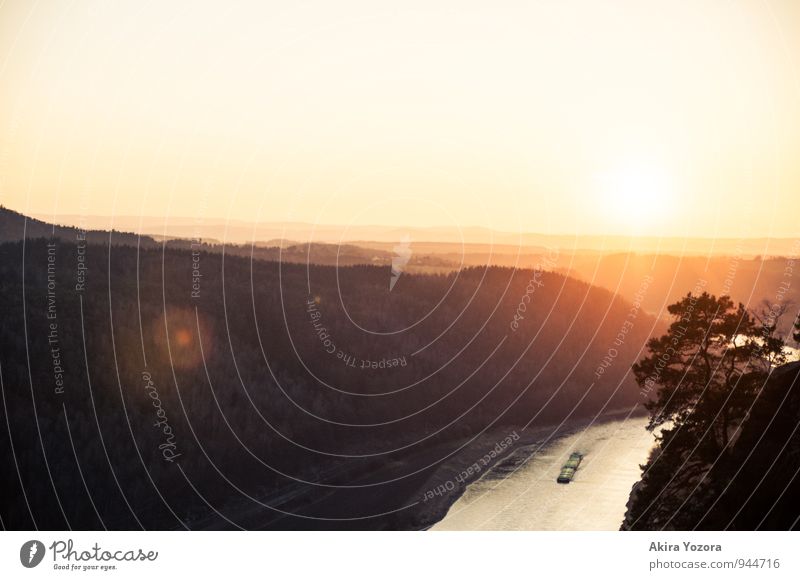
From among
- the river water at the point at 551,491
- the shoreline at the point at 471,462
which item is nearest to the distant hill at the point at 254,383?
the shoreline at the point at 471,462

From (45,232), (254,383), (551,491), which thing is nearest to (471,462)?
(551,491)

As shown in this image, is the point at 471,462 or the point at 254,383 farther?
the point at 471,462

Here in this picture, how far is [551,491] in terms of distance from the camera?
137ft

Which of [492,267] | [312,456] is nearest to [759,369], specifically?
[312,456]

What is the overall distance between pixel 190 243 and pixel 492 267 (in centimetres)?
2229

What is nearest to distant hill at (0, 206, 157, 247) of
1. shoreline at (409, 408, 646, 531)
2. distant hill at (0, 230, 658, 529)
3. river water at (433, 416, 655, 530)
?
distant hill at (0, 230, 658, 529)

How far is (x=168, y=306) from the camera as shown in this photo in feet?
151

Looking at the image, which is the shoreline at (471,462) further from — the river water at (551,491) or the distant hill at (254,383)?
the distant hill at (254,383)

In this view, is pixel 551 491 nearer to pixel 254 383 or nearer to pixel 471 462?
pixel 471 462

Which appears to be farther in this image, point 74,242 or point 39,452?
point 74,242

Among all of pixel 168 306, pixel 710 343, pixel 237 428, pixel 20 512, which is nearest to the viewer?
pixel 710 343

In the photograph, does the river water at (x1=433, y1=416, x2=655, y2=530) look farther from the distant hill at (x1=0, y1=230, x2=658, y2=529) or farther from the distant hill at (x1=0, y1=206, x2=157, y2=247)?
the distant hill at (x1=0, y1=206, x2=157, y2=247)

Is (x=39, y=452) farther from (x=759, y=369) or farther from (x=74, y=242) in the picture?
(x=759, y=369)

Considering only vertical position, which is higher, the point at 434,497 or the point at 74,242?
the point at 74,242
